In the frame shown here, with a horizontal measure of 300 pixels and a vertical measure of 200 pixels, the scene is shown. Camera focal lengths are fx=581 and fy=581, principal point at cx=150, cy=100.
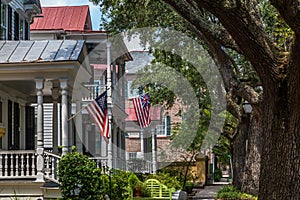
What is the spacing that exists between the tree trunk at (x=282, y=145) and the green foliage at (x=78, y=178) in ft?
17.4

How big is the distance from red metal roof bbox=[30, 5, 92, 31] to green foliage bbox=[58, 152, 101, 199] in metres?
21.4

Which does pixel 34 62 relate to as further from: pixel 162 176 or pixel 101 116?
pixel 162 176

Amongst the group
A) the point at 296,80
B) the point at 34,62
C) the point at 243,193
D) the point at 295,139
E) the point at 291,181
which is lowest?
the point at 243,193

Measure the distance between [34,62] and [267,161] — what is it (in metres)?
8.22

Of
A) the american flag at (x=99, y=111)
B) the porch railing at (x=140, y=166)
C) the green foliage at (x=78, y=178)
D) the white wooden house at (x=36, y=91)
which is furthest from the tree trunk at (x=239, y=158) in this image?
the green foliage at (x=78, y=178)

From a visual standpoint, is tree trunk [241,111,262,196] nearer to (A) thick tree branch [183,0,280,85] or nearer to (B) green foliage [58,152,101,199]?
(B) green foliage [58,152,101,199]

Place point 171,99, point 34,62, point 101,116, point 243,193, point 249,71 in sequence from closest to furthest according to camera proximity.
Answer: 1. point 34,62
2. point 101,116
3. point 243,193
4. point 249,71
5. point 171,99

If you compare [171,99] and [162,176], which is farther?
[171,99]

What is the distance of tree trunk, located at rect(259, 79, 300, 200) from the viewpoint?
32.2ft

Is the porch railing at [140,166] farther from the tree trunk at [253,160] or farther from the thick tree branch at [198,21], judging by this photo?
the thick tree branch at [198,21]

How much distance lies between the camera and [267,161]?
10312 millimetres

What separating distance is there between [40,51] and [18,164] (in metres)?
3.33

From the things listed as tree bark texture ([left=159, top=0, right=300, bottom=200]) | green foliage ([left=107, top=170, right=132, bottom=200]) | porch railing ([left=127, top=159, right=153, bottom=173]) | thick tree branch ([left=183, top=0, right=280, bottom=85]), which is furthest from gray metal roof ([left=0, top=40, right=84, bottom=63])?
porch railing ([left=127, top=159, right=153, bottom=173])

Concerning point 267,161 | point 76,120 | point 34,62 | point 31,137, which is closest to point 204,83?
point 76,120
